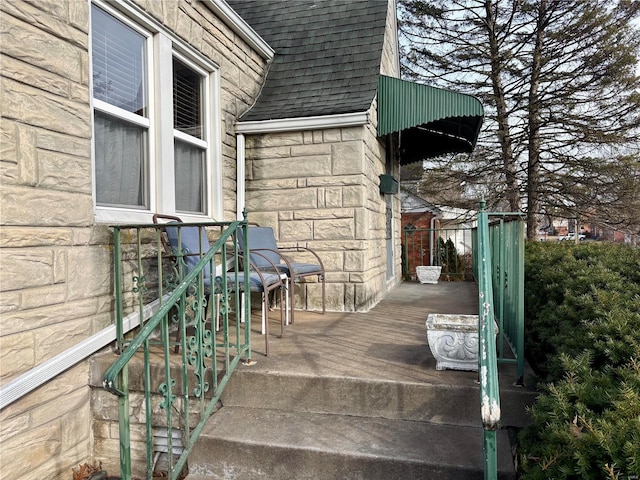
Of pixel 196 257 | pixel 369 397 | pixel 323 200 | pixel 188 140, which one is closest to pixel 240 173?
pixel 188 140

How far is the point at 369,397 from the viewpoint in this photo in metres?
2.43

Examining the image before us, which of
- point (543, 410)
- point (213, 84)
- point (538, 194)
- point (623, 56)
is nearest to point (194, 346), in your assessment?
point (543, 410)

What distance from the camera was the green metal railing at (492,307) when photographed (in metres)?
1.59

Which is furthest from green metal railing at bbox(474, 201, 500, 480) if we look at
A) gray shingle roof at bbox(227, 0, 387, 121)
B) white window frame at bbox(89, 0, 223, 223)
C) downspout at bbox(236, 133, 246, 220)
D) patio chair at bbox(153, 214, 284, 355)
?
downspout at bbox(236, 133, 246, 220)

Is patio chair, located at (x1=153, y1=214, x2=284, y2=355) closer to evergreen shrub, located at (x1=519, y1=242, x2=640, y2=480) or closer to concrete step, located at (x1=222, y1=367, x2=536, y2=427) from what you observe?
concrete step, located at (x1=222, y1=367, x2=536, y2=427)

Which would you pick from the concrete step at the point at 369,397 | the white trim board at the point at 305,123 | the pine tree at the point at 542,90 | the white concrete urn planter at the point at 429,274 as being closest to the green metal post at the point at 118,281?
the concrete step at the point at 369,397

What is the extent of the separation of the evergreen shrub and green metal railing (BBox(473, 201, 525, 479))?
16 centimetres

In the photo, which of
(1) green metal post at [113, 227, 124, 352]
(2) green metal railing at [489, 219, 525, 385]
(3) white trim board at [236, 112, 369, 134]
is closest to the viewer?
(2) green metal railing at [489, 219, 525, 385]

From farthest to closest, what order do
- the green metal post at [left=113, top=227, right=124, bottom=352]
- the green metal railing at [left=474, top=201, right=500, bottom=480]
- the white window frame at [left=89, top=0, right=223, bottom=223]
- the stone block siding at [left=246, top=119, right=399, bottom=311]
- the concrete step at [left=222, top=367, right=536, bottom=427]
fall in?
1. the stone block siding at [left=246, top=119, right=399, bottom=311]
2. the white window frame at [left=89, top=0, right=223, bottom=223]
3. the green metal post at [left=113, top=227, right=124, bottom=352]
4. the concrete step at [left=222, top=367, right=536, bottom=427]
5. the green metal railing at [left=474, top=201, right=500, bottom=480]

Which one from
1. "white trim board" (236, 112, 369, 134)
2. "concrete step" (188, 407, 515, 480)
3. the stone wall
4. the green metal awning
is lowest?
"concrete step" (188, 407, 515, 480)

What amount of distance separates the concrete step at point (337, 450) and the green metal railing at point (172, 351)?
0.15 metres

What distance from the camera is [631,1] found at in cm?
1023

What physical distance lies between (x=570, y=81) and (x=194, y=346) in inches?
458

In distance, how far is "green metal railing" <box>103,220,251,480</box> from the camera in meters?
1.86
